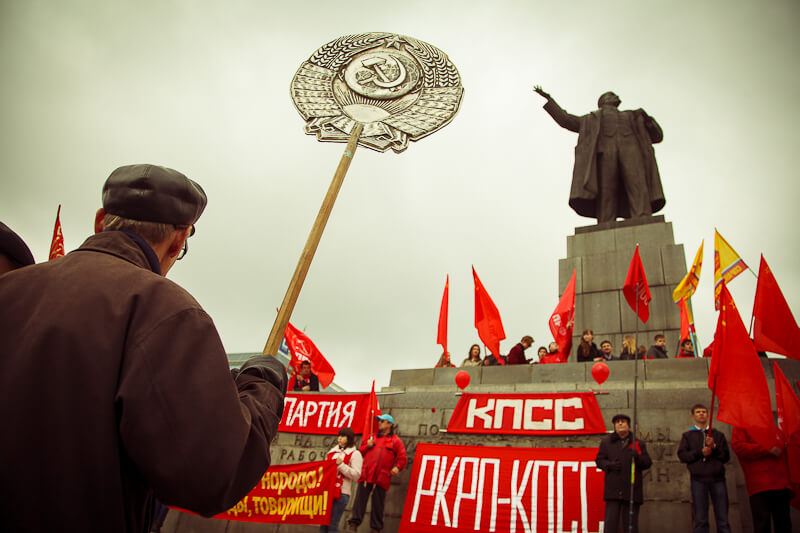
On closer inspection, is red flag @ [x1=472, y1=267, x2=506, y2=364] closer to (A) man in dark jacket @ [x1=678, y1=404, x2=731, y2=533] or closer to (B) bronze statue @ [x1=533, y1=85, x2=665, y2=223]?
(A) man in dark jacket @ [x1=678, y1=404, x2=731, y2=533]

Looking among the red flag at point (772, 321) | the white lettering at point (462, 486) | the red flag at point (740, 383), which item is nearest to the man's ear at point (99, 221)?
the red flag at point (740, 383)

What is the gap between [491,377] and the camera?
1186 cm

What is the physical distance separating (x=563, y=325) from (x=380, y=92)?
26.7 feet

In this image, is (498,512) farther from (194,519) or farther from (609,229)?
(609,229)

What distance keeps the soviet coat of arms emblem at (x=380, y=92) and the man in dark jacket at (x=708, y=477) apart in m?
5.36

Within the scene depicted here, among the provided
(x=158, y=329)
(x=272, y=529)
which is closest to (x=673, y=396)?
(x=272, y=529)

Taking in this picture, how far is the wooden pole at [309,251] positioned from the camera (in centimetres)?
451

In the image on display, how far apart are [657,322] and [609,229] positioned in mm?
3330

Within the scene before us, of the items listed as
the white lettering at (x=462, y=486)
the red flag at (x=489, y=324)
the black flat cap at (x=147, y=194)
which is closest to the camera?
the black flat cap at (x=147, y=194)

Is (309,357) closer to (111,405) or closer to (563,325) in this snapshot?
(563,325)

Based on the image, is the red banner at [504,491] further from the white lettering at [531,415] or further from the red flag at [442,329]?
the red flag at [442,329]

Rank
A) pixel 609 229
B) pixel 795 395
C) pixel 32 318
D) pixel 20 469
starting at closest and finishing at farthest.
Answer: pixel 20 469
pixel 32 318
pixel 795 395
pixel 609 229

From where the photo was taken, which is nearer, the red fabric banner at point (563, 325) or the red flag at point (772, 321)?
the red flag at point (772, 321)

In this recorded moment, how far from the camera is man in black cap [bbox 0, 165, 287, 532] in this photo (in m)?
1.29
